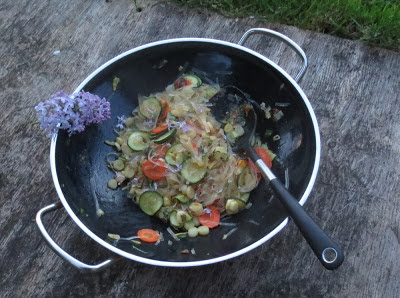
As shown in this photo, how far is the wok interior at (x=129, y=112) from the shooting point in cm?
189

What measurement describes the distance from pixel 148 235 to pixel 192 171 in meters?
0.35

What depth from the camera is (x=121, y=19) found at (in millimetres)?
2887

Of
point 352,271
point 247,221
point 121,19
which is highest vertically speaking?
point 121,19

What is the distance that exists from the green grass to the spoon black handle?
1.46 metres

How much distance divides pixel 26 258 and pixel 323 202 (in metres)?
1.41

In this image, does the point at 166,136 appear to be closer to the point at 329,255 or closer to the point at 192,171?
the point at 192,171

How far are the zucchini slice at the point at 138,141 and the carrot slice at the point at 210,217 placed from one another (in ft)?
1.43

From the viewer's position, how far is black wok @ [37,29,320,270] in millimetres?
1832

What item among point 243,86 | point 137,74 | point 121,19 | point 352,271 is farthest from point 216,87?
point 352,271

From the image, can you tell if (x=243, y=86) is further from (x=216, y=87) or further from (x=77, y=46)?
(x=77, y=46)

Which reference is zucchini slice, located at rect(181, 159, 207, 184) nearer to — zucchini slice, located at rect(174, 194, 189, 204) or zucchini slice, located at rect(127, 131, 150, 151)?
zucchini slice, located at rect(174, 194, 189, 204)

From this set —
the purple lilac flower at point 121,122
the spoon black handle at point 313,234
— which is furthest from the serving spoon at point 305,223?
the purple lilac flower at point 121,122

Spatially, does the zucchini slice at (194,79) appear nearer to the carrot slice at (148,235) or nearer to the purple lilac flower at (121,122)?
the purple lilac flower at (121,122)

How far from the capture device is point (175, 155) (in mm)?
2104
